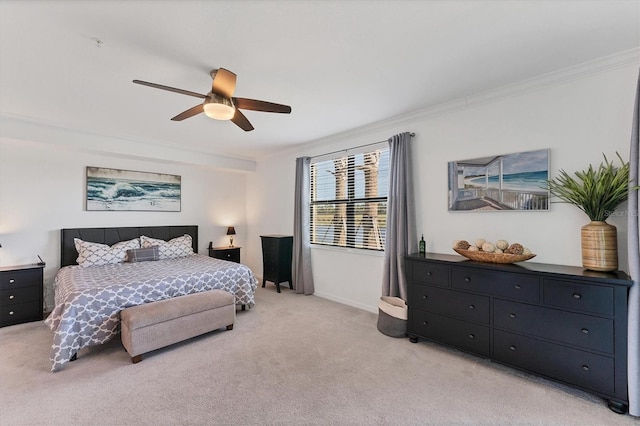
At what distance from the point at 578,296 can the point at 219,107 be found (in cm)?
322

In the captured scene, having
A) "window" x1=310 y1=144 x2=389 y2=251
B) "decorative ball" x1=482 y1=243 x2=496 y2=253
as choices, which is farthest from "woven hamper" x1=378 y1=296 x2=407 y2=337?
"decorative ball" x1=482 y1=243 x2=496 y2=253

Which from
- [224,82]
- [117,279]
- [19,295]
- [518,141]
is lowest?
[19,295]

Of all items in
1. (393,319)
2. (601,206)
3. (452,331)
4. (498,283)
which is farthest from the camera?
(393,319)

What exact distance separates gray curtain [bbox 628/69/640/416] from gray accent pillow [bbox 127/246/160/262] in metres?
5.48

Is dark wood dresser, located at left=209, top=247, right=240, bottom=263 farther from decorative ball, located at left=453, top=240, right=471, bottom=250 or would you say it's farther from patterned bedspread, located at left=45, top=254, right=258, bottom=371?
decorative ball, located at left=453, top=240, right=471, bottom=250

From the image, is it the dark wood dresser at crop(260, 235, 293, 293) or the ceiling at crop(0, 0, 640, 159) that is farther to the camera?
the dark wood dresser at crop(260, 235, 293, 293)

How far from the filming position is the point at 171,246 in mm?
4941

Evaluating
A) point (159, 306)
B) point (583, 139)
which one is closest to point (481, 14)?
point (583, 139)

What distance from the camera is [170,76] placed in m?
2.59

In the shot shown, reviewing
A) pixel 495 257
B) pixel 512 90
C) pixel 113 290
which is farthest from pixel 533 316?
pixel 113 290

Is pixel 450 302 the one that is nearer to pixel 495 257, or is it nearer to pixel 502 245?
pixel 495 257

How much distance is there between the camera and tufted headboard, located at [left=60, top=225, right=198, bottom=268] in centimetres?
428

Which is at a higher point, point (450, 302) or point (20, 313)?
point (450, 302)

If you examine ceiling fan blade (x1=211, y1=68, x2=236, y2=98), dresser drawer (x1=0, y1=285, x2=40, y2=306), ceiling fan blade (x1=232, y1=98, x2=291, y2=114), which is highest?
ceiling fan blade (x1=211, y1=68, x2=236, y2=98)
